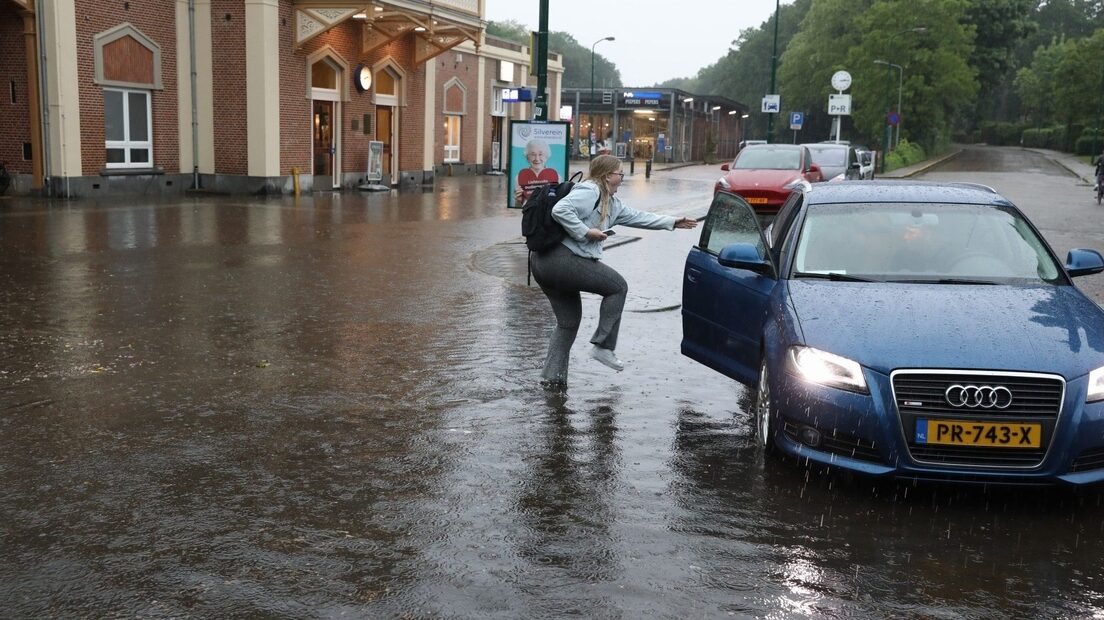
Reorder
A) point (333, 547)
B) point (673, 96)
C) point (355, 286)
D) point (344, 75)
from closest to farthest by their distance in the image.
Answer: point (333, 547) → point (355, 286) → point (344, 75) → point (673, 96)

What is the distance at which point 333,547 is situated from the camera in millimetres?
4613

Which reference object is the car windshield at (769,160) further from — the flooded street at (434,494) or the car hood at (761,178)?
the flooded street at (434,494)

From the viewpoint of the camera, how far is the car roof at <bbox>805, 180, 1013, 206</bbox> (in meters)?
6.88

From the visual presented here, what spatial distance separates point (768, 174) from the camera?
23359 millimetres

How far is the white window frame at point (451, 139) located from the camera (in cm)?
4391

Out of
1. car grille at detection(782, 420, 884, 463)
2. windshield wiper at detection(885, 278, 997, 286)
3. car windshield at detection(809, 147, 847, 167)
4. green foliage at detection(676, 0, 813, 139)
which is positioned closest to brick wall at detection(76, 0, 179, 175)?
car windshield at detection(809, 147, 847, 167)

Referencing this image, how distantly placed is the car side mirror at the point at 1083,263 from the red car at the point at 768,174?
1505 centimetres

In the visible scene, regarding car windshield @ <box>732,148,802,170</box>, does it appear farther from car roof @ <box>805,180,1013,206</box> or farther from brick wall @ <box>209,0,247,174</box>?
car roof @ <box>805,180,1013,206</box>

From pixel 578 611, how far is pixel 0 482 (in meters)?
3.14

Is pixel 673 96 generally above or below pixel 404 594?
above

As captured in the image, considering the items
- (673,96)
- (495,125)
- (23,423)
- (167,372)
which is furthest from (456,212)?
(673,96)

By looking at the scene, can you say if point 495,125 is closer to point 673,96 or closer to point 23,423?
point 673,96

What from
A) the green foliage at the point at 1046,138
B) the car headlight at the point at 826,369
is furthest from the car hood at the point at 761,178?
the green foliage at the point at 1046,138

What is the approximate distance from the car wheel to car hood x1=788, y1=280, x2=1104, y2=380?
477 mm
